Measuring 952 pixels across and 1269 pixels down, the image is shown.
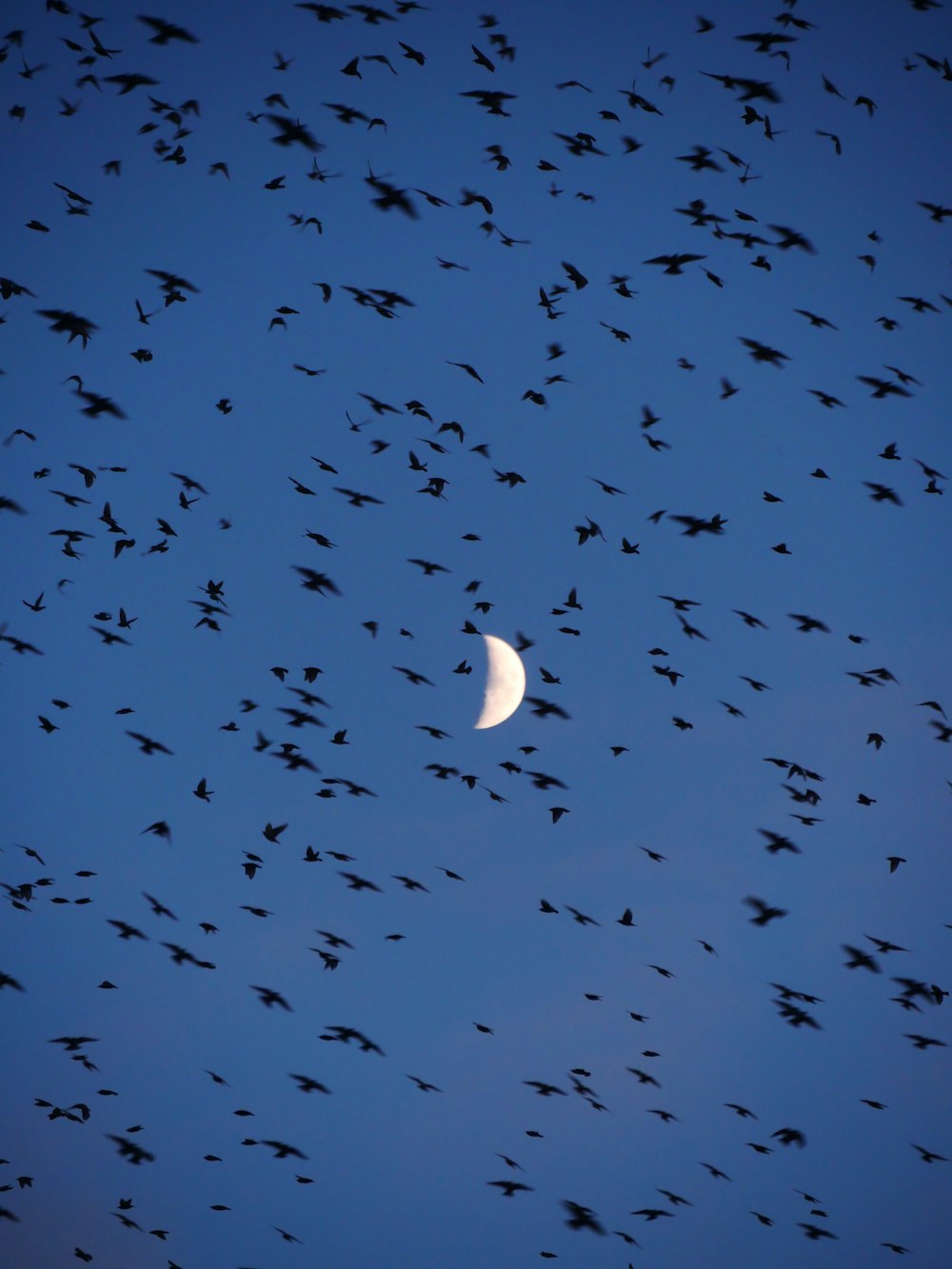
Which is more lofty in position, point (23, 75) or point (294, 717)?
point (23, 75)

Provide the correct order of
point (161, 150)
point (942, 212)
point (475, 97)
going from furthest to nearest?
point (942, 212) < point (161, 150) < point (475, 97)

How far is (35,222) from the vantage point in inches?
1139

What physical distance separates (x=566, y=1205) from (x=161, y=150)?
26.4 m

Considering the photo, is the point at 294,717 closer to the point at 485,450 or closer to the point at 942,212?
the point at 485,450

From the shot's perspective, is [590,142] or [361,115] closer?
[361,115]

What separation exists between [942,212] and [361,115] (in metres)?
13.9

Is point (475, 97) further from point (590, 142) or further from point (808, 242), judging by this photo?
point (808, 242)

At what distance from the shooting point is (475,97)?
25.6m

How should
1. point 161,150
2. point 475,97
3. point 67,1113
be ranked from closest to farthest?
point 475,97, point 161,150, point 67,1113

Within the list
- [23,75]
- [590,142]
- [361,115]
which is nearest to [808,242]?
[590,142]

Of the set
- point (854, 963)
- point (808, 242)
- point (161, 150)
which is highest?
point (808, 242)

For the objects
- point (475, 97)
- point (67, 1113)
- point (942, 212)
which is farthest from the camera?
point (67, 1113)

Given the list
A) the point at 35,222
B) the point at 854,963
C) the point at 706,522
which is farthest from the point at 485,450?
the point at 854,963

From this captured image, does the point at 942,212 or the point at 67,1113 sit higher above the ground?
the point at 942,212
